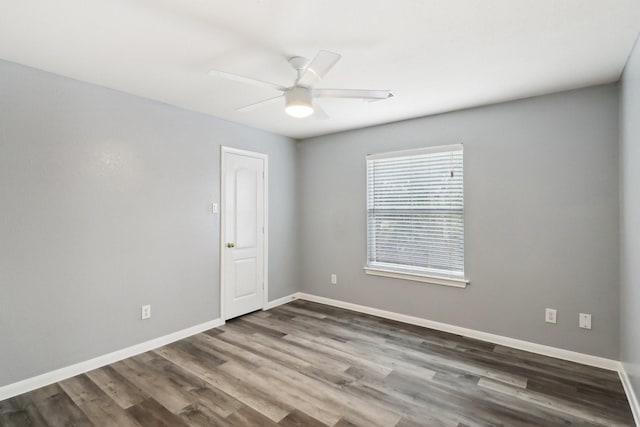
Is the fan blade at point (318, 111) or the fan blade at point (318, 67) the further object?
the fan blade at point (318, 111)

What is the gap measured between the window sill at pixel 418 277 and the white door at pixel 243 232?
148 centimetres

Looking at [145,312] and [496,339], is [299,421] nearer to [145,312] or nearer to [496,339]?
[145,312]

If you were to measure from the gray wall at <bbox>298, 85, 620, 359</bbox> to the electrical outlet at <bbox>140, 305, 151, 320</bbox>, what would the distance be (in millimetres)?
2609

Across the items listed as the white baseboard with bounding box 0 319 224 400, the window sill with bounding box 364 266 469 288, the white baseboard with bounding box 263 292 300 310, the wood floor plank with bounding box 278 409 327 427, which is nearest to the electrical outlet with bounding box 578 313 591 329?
the window sill with bounding box 364 266 469 288

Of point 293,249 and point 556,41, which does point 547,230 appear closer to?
point 556,41

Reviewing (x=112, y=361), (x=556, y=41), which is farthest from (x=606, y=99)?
(x=112, y=361)

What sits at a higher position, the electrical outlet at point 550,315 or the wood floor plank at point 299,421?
the electrical outlet at point 550,315

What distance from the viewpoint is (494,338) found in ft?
10.6

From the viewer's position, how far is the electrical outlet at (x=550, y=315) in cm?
291

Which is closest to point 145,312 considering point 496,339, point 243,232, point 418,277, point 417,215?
point 243,232

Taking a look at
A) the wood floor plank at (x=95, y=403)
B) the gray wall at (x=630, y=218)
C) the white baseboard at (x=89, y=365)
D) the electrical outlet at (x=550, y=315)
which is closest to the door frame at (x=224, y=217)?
the white baseboard at (x=89, y=365)

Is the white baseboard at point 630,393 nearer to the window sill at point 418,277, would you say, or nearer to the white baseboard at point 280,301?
the window sill at point 418,277

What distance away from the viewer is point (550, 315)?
2928mm

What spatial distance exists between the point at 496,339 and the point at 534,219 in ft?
4.11
